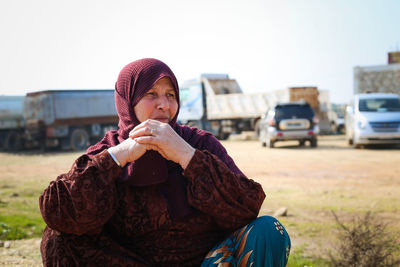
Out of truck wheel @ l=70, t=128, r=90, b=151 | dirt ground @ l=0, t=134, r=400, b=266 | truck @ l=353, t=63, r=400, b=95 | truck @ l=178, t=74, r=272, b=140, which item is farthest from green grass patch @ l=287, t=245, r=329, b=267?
truck @ l=353, t=63, r=400, b=95

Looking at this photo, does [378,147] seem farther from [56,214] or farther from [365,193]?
[56,214]

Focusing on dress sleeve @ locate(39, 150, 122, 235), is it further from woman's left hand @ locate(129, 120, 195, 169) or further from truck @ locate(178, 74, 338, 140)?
truck @ locate(178, 74, 338, 140)

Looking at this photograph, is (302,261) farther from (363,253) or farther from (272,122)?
(272,122)

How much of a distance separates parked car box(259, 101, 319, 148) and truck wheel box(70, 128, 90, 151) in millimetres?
8763

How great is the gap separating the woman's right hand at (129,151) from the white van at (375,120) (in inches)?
474

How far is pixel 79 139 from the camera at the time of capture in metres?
19.5

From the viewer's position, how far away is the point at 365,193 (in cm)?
625

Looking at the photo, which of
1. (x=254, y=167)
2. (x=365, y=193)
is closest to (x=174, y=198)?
(x=365, y=193)

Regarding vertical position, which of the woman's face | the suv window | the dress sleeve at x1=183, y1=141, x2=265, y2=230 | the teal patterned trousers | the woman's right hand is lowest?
the suv window

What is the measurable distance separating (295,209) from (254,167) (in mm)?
4433

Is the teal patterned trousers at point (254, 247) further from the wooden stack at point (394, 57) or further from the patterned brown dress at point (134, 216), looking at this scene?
the wooden stack at point (394, 57)

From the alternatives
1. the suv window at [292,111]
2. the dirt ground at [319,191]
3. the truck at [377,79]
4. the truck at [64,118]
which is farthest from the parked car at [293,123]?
the truck at [377,79]

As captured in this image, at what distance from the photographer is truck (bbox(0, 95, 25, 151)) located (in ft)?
68.4

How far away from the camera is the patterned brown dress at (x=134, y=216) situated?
1.92m
